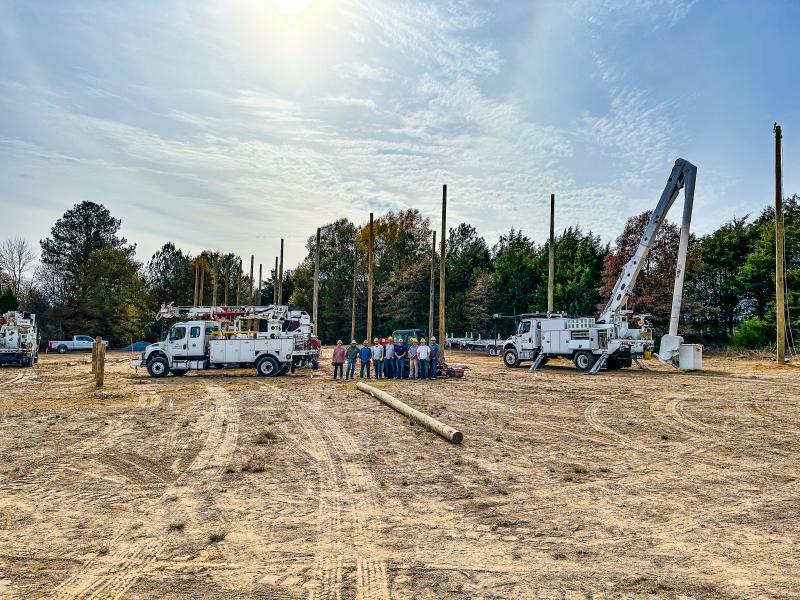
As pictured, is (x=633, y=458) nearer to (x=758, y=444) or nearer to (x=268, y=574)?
(x=758, y=444)

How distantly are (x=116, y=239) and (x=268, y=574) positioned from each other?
2641 inches

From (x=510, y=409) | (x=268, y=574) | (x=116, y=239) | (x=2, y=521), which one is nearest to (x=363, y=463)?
(x=268, y=574)

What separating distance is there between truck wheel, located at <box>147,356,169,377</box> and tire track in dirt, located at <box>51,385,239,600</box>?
17.3 m

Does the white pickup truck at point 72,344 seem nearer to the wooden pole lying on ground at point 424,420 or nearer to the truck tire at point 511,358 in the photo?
the truck tire at point 511,358

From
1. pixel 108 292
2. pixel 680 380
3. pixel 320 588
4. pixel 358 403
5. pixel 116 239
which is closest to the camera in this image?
pixel 320 588

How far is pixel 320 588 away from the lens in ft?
15.9

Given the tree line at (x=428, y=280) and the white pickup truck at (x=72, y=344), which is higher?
the tree line at (x=428, y=280)

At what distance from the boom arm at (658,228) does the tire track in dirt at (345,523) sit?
1984 centimetres

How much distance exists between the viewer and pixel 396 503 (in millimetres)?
7164

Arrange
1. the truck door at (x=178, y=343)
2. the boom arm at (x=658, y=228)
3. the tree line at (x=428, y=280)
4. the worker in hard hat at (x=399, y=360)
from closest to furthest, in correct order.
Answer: the worker in hard hat at (x=399, y=360)
the boom arm at (x=658, y=228)
the truck door at (x=178, y=343)
the tree line at (x=428, y=280)

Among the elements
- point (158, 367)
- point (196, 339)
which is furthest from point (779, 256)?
point (158, 367)

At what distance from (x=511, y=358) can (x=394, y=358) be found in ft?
Answer: 32.1

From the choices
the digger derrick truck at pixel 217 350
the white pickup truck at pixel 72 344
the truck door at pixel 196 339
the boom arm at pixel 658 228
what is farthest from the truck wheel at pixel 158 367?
the white pickup truck at pixel 72 344

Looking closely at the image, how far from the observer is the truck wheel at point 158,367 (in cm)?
2570
